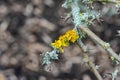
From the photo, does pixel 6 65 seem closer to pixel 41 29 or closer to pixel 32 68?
pixel 32 68

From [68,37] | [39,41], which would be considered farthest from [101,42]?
[39,41]

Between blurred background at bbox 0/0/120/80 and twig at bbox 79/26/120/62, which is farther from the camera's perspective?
blurred background at bbox 0/0/120/80

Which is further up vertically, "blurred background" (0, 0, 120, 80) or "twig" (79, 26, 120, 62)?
"blurred background" (0, 0, 120, 80)

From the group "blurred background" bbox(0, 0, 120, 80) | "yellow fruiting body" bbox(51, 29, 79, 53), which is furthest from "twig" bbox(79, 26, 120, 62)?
"blurred background" bbox(0, 0, 120, 80)

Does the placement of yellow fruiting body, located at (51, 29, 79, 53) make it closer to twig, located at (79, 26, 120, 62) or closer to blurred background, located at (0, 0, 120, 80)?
twig, located at (79, 26, 120, 62)

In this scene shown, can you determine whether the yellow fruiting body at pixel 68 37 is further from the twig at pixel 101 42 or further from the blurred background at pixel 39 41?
the blurred background at pixel 39 41

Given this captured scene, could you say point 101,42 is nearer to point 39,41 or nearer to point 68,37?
point 68,37

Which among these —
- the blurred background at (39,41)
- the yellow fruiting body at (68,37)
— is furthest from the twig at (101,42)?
the blurred background at (39,41)

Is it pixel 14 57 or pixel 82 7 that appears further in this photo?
pixel 14 57

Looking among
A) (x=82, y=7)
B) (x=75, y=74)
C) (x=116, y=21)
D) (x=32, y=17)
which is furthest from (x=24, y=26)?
(x=82, y=7)
